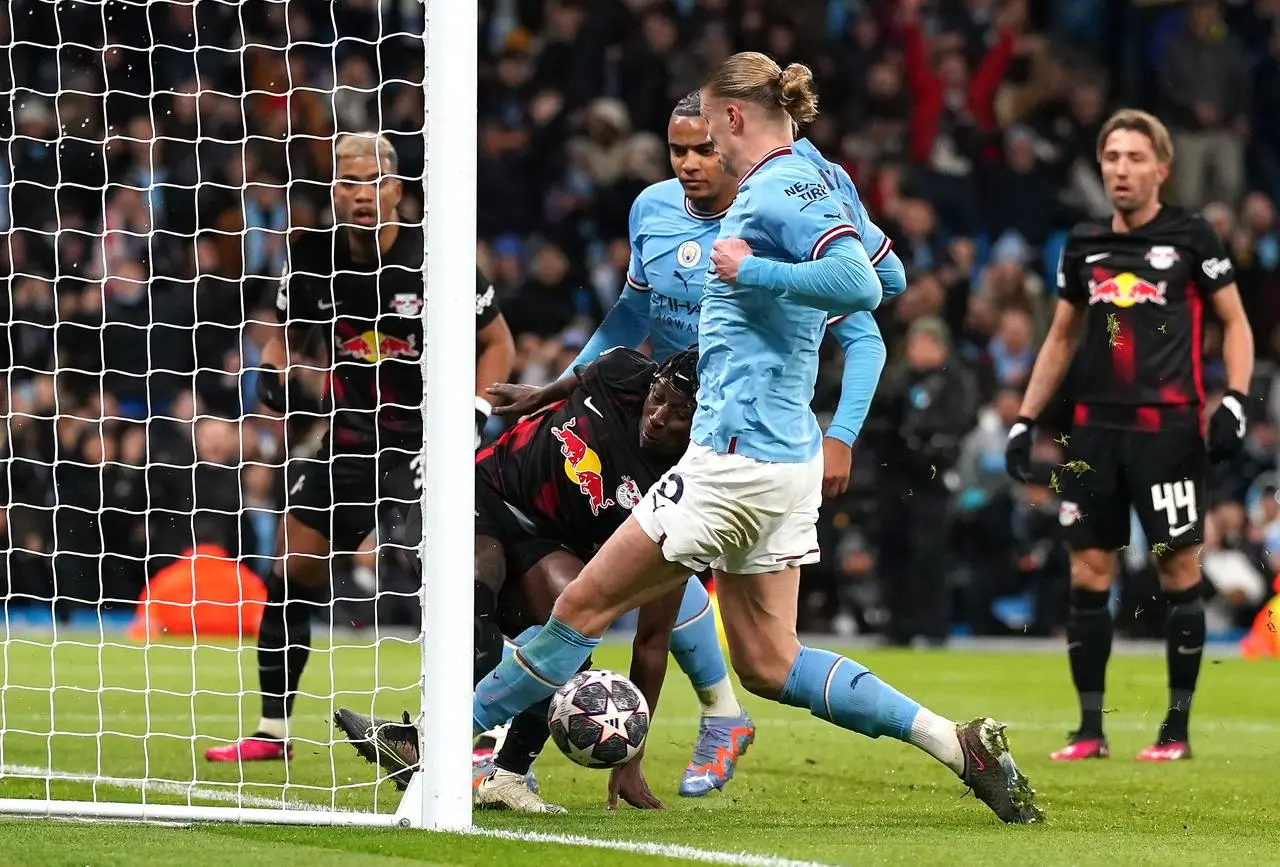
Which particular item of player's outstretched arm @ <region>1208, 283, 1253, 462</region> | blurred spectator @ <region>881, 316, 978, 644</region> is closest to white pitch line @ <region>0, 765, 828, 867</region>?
player's outstretched arm @ <region>1208, 283, 1253, 462</region>

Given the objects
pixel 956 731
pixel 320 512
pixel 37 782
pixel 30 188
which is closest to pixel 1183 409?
pixel 956 731

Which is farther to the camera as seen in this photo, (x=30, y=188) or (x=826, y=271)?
(x=30, y=188)

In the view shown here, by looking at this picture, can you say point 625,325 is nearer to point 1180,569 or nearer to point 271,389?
point 271,389

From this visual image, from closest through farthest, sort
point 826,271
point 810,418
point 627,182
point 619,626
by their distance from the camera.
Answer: point 826,271 → point 810,418 → point 619,626 → point 627,182

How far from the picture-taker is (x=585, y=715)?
17.9 ft

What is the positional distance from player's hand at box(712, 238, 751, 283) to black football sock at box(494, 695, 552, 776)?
1658mm

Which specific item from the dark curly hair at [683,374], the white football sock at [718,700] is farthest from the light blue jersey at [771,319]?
the white football sock at [718,700]

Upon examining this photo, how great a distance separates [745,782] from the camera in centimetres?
697

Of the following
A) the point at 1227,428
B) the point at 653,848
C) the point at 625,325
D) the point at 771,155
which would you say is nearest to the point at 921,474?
the point at 1227,428

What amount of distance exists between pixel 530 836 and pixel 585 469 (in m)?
1.39

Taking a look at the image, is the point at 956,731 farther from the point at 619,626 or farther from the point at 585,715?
the point at 619,626

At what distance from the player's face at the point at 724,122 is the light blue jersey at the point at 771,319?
0.28ft

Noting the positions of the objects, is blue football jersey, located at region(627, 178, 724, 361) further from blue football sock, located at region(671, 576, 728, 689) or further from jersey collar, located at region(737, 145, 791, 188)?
jersey collar, located at region(737, 145, 791, 188)

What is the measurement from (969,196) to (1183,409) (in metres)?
9.79
